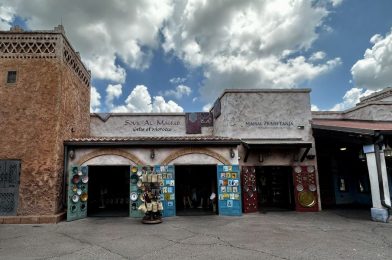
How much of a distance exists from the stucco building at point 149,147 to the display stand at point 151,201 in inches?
18.4

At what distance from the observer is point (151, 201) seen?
31.2 feet

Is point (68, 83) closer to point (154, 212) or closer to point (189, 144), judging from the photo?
point (189, 144)

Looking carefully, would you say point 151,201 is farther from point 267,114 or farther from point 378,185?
point 378,185

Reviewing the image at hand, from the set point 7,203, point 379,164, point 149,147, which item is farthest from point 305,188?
point 7,203

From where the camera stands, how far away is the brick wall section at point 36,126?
9.84 meters

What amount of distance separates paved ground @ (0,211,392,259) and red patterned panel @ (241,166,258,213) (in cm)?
147

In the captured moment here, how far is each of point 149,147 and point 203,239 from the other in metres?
5.18

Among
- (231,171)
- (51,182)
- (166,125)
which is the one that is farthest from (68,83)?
(231,171)

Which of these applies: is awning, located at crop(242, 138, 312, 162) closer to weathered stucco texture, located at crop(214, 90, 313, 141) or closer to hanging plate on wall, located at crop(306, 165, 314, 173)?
hanging plate on wall, located at crop(306, 165, 314, 173)

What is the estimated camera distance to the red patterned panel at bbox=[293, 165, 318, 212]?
479 inches

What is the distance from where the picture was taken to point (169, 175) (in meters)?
11.0

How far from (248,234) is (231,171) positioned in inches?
145

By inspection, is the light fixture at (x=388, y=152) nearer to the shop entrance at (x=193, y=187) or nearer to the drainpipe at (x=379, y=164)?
the drainpipe at (x=379, y=164)

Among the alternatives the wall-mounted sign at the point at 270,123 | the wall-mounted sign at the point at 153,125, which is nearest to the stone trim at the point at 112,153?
the wall-mounted sign at the point at 153,125
